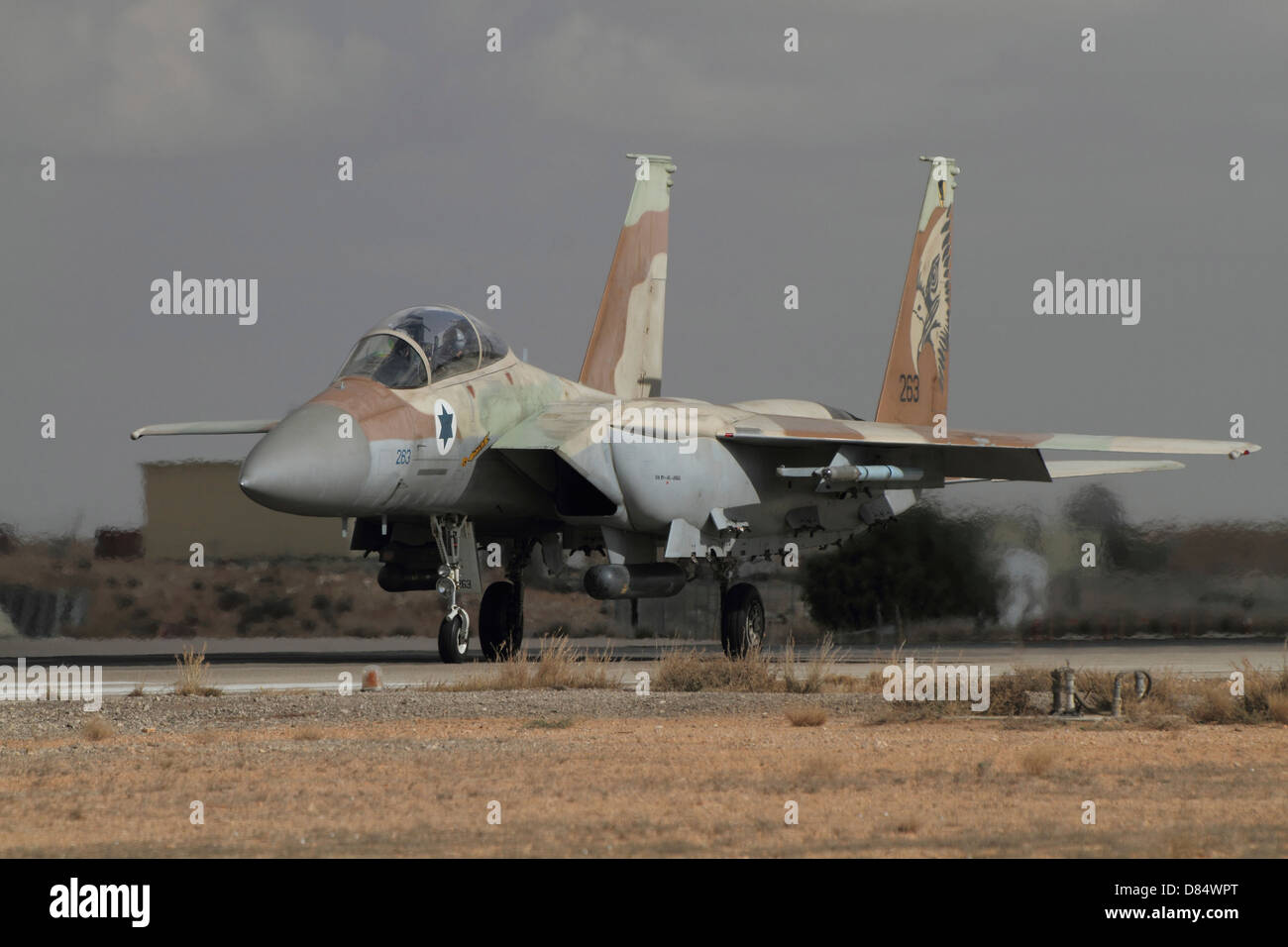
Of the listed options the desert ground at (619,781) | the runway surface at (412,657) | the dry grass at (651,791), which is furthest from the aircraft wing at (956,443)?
the dry grass at (651,791)

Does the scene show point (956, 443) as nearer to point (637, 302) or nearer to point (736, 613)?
point (736, 613)

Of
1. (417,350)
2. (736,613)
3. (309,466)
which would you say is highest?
(417,350)

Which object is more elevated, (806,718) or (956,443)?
(956,443)

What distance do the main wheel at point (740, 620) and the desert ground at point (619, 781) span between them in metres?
6.42

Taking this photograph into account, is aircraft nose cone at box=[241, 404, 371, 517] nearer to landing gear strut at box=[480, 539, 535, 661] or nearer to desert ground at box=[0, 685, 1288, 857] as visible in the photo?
desert ground at box=[0, 685, 1288, 857]

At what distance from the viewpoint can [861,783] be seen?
9.90 metres

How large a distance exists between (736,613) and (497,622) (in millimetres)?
3069

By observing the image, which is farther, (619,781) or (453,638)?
(453,638)

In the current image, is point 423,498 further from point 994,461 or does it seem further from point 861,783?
point 861,783

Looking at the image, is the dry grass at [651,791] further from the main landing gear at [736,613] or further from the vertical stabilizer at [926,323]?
the vertical stabilizer at [926,323]

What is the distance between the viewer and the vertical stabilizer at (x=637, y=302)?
25.4 m

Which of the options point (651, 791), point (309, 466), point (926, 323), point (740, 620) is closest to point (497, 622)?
point (740, 620)

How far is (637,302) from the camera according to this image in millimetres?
25797
